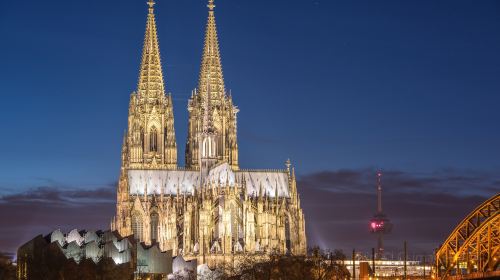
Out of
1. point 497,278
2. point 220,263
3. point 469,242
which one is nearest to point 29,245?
point 220,263

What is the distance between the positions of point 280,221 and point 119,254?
3012 centimetres

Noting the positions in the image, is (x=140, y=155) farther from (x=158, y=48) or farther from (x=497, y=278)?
(x=497, y=278)

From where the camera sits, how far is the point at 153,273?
132 metres

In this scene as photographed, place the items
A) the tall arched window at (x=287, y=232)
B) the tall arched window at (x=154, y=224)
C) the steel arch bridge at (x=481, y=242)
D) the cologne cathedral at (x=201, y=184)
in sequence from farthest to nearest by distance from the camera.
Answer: the tall arched window at (x=287, y=232) → the tall arched window at (x=154, y=224) → the cologne cathedral at (x=201, y=184) → the steel arch bridge at (x=481, y=242)

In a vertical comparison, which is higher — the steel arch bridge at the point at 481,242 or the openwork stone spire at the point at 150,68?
the openwork stone spire at the point at 150,68

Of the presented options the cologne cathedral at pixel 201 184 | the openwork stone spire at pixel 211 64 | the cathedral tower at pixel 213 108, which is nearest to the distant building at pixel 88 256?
the cologne cathedral at pixel 201 184

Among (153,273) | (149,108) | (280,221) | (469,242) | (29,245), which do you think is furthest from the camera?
(149,108)

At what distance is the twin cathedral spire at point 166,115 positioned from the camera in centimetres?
16038

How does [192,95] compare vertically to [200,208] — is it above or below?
above

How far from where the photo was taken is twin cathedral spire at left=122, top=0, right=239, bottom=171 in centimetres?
16038

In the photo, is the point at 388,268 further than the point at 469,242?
Yes

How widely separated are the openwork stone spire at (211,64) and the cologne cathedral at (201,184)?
0.44 feet

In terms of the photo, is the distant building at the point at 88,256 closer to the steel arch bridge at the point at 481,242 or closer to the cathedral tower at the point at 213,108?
the cathedral tower at the point at 213,108

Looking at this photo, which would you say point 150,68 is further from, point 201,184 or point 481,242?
point 481,242
